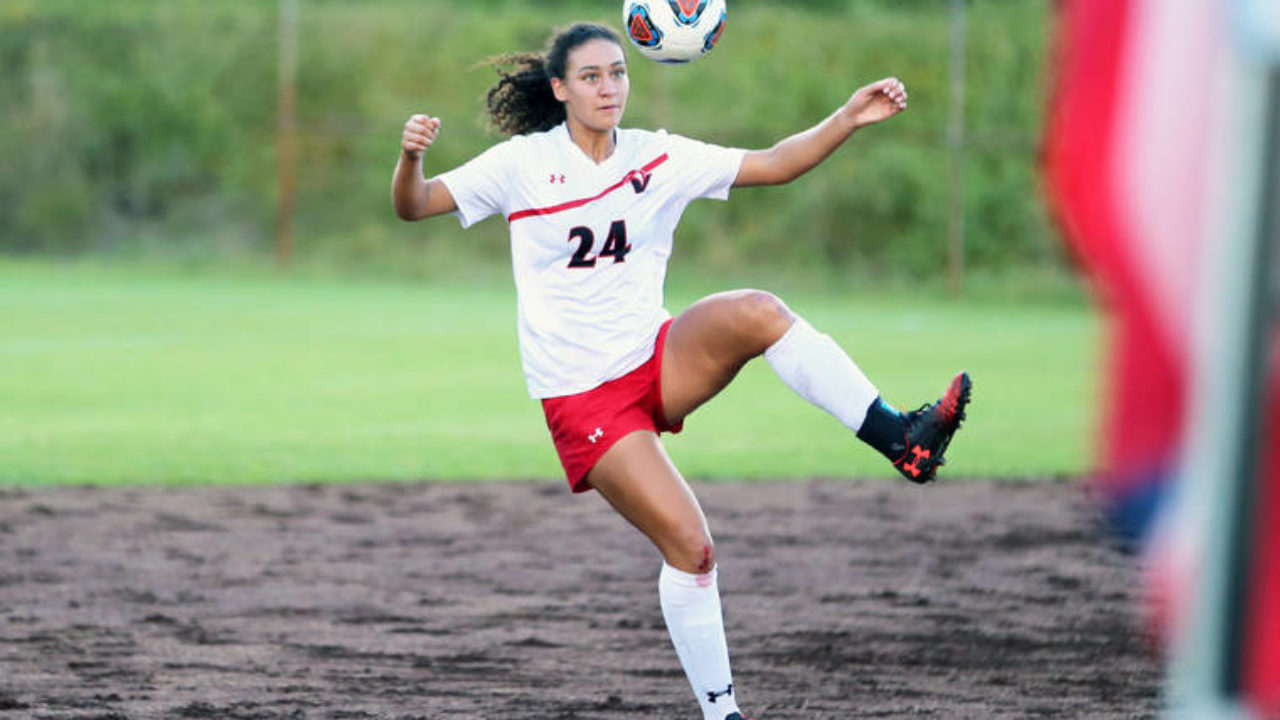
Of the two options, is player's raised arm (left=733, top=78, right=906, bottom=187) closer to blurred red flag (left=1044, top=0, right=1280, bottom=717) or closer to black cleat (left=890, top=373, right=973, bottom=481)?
black cleat (left=890, top=373, right=973, bottom=481)

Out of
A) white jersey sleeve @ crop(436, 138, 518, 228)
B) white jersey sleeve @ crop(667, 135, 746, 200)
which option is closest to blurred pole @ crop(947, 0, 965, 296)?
white jersey sleeve @ crop(667, 135, 746, 200)

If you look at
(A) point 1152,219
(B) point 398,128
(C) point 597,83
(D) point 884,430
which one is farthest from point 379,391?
(B) point 398,128

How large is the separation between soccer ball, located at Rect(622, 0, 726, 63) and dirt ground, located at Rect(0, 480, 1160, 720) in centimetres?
200

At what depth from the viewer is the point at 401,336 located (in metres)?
17.6

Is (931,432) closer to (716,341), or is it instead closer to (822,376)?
(822,376)

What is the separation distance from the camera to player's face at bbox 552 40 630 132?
5.32 m

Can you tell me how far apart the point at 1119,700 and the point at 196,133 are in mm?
22418

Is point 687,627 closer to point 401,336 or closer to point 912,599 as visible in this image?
point 912,599

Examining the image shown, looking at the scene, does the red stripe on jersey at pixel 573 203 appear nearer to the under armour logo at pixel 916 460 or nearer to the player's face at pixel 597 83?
the player's face at pixel 597 83

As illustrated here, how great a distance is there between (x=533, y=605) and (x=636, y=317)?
6.98 feet

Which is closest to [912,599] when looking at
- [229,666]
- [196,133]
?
[229,666]

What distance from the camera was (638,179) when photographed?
5383 millimetres

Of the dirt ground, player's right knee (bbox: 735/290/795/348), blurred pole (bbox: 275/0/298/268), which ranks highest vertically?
blurred pole (bbox: 275/0/298/268)

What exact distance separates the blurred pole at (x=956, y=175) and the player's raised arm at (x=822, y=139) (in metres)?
18.2
